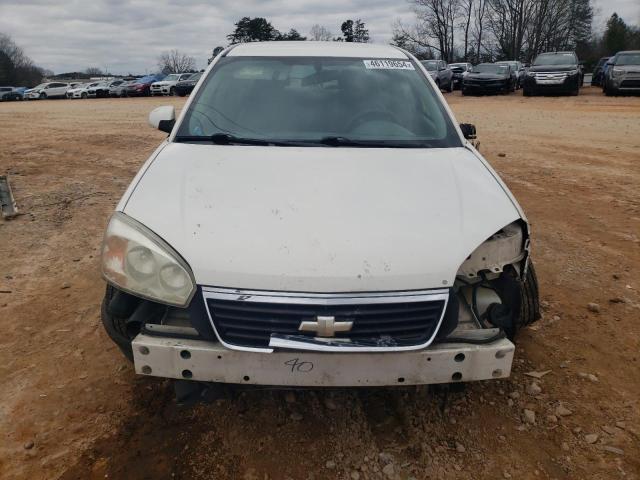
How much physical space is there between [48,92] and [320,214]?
148ft

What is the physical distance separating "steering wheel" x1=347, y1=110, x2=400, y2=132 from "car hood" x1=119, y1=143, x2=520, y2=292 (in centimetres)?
36

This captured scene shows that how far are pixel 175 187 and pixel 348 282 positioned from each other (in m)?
1.04

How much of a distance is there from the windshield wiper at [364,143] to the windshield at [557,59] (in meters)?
21.8

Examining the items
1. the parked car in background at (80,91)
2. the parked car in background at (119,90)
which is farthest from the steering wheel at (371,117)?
the parked car in background at (80,91)

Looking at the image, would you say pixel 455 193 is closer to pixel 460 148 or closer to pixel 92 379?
pixel 460 148

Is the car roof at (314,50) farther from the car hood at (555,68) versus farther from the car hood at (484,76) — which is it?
the car hood at (484,76)

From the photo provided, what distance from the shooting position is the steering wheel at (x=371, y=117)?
3.23 m

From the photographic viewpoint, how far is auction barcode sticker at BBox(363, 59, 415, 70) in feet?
11.9

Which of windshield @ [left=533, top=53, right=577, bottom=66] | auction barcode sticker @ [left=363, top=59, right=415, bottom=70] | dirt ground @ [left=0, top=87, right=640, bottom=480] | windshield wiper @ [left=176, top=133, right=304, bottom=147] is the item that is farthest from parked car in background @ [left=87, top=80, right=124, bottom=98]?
windshield wiper @ [left=176, top=133, right=304, bottom=147]

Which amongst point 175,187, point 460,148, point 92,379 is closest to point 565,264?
point 460,148

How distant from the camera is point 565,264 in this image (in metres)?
4.34

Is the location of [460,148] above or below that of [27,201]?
above

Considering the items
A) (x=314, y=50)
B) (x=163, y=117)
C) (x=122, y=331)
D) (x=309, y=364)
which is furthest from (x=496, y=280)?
(x=163, y=117)

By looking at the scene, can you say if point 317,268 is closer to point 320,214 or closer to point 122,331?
point 320,214
